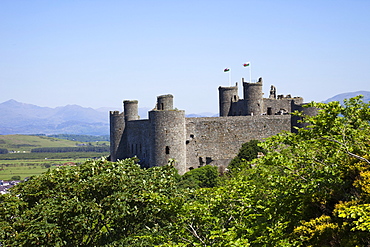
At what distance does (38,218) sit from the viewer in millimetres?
16297

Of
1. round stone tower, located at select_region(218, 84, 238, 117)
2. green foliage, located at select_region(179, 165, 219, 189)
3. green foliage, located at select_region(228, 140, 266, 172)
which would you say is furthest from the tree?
round stone tower, located at select_region(218, 84, 238, 117)

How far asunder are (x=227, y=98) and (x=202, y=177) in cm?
1373

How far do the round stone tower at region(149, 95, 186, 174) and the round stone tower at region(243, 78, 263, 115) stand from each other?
9150 millimetres

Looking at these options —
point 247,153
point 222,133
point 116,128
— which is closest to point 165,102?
point 222,133

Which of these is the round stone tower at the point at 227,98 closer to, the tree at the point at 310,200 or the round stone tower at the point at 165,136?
the round stone tower at the point at 165,136

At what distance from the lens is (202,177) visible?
40125 mm

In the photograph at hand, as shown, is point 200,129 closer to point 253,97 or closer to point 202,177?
point 202,177

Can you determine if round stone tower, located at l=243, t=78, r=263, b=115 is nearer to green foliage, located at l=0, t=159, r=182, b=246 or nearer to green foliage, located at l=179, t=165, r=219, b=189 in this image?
green foliage, located at l=179, t=165, r=219, b=189

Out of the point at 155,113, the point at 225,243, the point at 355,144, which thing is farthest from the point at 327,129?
the point at 155,113

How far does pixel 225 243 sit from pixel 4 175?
415 ft

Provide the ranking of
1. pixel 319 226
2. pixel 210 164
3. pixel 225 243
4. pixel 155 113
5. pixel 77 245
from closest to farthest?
pixel 319 226, pixel 225 243, pixel 77 245, pixel 155 113, pixel 210 164

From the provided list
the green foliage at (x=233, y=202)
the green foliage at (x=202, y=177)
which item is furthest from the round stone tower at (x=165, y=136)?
the green foliage at (x=233, y=202)

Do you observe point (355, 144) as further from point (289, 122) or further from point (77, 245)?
point (289, 122)

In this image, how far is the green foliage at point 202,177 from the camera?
3813cm
